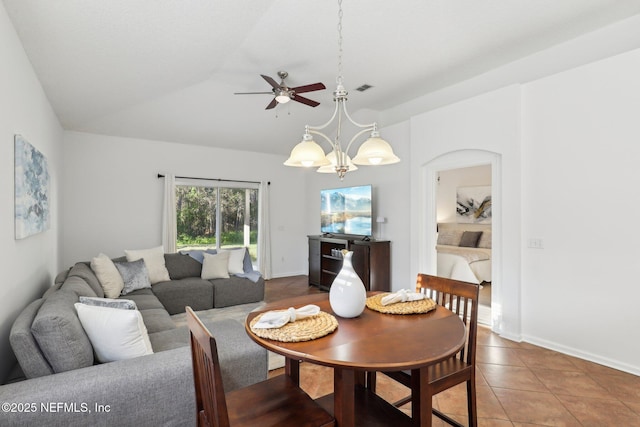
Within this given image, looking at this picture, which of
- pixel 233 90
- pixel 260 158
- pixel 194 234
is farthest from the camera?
pixel 260 158

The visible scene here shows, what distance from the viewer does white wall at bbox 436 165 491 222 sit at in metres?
6.50

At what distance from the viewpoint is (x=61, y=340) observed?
1548 millimetres

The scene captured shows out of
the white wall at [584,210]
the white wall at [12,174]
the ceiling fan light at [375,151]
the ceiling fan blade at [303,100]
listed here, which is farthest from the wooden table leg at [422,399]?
the ceiling fan blade at [303,100]

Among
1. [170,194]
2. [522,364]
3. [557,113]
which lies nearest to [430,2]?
[557,113]

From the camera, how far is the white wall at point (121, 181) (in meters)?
4.82

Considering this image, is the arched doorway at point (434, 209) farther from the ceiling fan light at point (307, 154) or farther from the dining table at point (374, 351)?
the ceiling fan light at point (307, 154)

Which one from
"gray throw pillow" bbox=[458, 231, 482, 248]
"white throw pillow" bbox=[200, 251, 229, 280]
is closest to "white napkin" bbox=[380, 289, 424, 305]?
"white throw pillow" bbox=[200, 251, 229, 280]

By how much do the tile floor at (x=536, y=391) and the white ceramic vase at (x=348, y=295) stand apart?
1.03 m

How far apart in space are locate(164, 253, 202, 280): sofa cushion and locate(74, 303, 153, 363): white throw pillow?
290cm

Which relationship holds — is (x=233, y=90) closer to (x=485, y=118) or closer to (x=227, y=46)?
(x=227, y=46)

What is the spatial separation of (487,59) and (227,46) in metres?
2.81

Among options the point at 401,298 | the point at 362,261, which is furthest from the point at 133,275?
the point at 401,298

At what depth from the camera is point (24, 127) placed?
235 cm

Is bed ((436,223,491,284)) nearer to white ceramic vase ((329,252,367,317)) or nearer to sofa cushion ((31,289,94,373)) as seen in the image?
white ceramic vase ((329,252,367,317))
